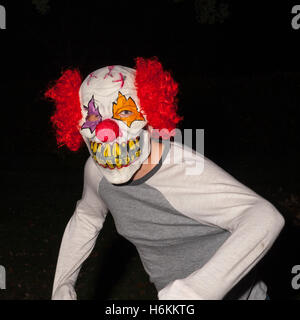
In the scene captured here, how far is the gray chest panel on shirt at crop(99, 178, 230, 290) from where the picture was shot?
2607mm

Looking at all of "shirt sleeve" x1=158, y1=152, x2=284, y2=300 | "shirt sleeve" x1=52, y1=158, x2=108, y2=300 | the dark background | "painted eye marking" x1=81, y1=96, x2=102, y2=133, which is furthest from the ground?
"painted eye marking" x1=81, y1=96, x2=102, y2=133

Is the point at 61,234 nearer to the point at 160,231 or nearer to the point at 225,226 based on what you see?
the point at 160,231

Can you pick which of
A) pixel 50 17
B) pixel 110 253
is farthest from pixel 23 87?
pixel 110 253

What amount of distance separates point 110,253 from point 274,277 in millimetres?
2125

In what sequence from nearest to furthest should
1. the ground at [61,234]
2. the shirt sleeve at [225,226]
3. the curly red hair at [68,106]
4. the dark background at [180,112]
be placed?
the shirt sleeve at [225,226], the curly red hair at [68,106], the ground at [61,234], the dark background at [180,112]

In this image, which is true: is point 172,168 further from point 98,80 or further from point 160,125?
point 98,80

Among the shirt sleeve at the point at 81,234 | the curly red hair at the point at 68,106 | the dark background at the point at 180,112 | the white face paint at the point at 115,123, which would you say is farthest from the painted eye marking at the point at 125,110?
the dark background at the point at 180,112

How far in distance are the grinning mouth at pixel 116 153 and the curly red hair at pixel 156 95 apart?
0.18 metres

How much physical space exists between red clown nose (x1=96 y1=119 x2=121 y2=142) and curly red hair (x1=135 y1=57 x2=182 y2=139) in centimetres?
22

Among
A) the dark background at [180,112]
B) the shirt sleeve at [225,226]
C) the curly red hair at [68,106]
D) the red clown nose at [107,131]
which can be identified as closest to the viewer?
the shirt sleeve at [225,226]

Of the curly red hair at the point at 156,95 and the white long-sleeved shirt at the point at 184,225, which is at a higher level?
the curly red hair at the point at 156,95

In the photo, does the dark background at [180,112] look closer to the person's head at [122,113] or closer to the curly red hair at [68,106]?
the person's head at [122,113]

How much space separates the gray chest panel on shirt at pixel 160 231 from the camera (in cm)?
261
